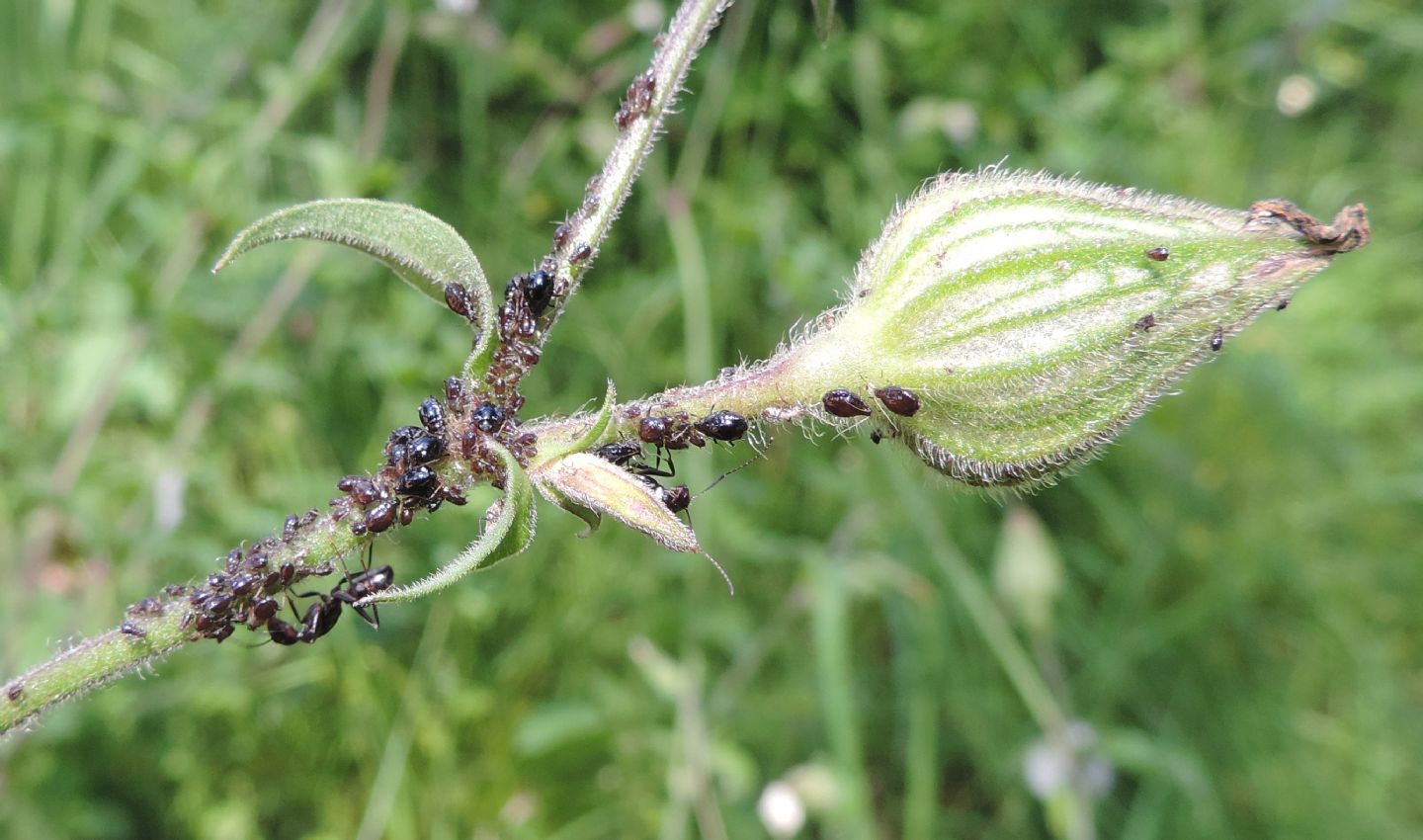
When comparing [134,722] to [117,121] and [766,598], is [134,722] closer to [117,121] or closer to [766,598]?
[117,121]

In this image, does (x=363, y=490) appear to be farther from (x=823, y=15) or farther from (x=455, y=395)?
(x=823, y=15)

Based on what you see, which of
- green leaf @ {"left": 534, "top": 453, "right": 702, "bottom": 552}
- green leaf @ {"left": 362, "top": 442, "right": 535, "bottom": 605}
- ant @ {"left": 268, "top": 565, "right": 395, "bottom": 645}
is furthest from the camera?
ant @ {"left": 268, "top": 565, "right": 395, "bottom": 645}

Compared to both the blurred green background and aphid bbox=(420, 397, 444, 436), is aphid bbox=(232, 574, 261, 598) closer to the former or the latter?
aphid bbox=(420, 397, 444, 436)

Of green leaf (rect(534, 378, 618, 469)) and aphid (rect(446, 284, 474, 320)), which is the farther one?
aphid (rect(446, 284, 474, 320))

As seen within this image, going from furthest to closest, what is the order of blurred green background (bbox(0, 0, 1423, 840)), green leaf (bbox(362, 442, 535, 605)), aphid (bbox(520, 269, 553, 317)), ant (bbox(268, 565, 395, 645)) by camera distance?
blurred green background (bbox(0, 0, 1423, 840)) → ant (bbox(268, 565, 395, 645)) → aphid (bbox(520, 269, 553, 317)) → green leaf (bbox(362, 442, 535, 605))

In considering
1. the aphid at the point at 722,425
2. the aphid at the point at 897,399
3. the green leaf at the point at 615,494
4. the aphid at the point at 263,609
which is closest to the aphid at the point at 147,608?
the aphid at the point at 263,609

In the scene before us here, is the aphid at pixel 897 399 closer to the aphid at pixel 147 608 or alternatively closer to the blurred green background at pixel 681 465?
the aphid at pixel 147 608

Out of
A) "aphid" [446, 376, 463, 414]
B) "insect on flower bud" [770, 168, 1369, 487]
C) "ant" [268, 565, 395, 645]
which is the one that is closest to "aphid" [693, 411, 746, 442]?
"insect on flower bud" [770, 168, 1369, 487]

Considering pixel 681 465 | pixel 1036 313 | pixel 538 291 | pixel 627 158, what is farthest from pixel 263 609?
pixel 681 465
